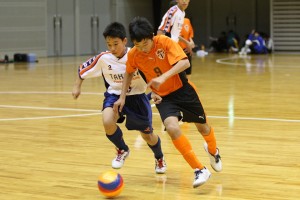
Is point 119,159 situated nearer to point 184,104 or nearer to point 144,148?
point 184,104

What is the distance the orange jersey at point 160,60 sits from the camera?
604 cm

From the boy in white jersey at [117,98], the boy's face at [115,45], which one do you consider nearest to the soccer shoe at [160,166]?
the boy in white jersey at [117,98]

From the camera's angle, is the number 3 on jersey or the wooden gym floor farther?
the number 3 on jersey

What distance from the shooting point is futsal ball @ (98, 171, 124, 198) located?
18.5 ft

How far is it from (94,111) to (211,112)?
6.64ft

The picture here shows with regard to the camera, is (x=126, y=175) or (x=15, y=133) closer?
(x=126, y=175)

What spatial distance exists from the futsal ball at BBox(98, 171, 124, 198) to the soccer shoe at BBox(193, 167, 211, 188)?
0.67 meters

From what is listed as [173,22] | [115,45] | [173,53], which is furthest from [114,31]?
[173,22]

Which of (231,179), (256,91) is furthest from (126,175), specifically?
(256,91)

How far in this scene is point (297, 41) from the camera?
102 feet

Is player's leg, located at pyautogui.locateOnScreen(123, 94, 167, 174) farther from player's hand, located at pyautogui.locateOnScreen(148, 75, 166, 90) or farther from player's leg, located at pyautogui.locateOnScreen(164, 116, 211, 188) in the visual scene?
player's hand, located at pyautogui.locateOnScreen(148, 75, 166, 90)

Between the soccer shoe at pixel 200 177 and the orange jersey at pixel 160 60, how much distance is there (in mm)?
791

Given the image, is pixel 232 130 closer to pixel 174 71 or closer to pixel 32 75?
pixel 174 71

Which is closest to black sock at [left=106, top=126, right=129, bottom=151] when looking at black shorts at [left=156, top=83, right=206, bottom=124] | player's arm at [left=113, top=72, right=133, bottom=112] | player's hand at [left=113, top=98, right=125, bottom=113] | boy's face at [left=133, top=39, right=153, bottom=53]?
player's hand at [left=113, top=98, right=125, bottom=113]
